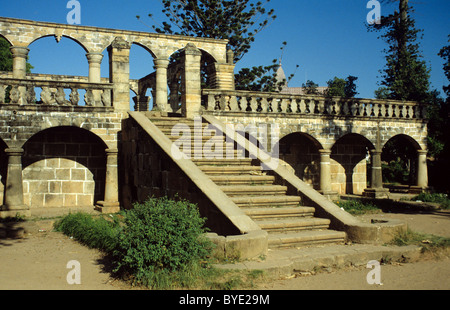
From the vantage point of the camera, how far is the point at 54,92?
12.5m

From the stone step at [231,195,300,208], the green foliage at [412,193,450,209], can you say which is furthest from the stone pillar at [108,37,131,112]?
the green foliage at [412,193,450,209]

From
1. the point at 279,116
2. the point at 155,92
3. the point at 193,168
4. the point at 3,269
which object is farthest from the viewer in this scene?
the point at 155,92

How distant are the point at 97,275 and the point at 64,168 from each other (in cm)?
807

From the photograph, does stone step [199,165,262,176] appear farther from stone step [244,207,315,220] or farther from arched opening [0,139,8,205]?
arched opening [0,139,8,205]

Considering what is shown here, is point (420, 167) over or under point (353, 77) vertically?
under

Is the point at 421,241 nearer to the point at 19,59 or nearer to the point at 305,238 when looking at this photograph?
the point at 305,238

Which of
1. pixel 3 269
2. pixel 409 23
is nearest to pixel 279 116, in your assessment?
pixel 3 269

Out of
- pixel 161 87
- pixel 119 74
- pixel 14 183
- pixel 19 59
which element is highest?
pixel 19 59

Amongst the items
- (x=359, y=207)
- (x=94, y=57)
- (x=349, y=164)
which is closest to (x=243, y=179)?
(x=359, y=207)

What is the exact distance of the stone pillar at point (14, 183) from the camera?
12.0 m

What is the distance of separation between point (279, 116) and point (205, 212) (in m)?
7.33

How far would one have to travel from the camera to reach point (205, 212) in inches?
315

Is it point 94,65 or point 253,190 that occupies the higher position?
point 94,65

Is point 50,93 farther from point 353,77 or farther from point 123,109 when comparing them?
point 353,77
